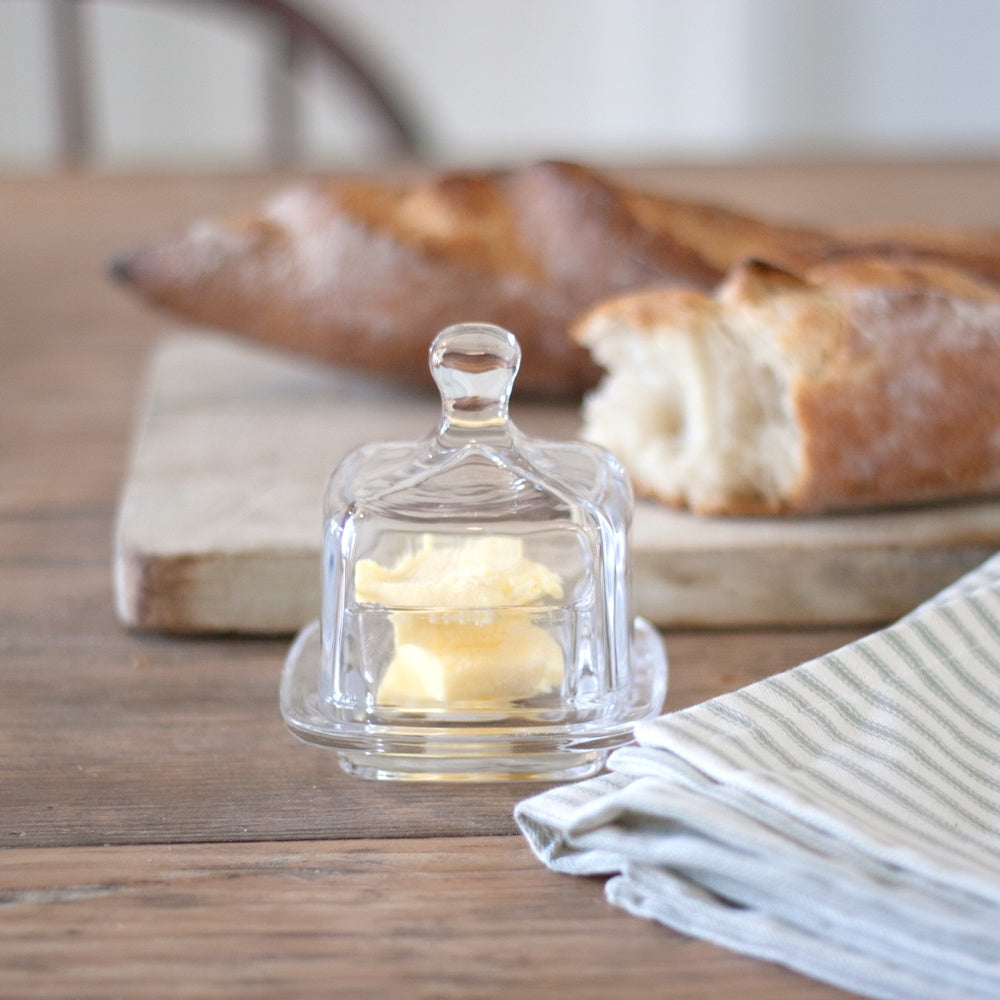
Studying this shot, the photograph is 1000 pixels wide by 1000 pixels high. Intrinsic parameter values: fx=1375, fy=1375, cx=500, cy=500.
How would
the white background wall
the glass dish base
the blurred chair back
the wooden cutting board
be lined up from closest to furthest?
the glass dish base < the wooden cutting board < the blurred chair back < the white background wall

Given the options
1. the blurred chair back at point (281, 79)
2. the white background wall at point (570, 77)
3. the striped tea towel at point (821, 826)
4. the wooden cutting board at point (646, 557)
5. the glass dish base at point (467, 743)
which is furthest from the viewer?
the white background wall at point (570, 77)

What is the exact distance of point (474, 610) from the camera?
0.50 metres

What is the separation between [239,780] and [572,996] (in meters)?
0.18

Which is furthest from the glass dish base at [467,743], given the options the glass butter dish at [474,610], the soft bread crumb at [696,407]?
the soft bread crumb at [696,407]

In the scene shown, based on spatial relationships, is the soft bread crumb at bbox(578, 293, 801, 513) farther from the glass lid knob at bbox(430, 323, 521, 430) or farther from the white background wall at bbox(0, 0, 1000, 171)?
the white background wall at bbox(0, 0, 1000, 171)

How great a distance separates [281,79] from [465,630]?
6.51ft

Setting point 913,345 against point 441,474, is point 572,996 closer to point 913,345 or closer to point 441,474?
point 441,474

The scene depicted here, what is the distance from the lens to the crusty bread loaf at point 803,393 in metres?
0.73

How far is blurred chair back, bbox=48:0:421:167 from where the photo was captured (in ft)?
6.90

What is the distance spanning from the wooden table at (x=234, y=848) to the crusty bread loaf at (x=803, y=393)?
0.09 meters

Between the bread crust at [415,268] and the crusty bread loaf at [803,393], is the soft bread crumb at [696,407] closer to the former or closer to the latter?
the crusty bread loaf at [803,393]

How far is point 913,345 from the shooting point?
2.46 feet

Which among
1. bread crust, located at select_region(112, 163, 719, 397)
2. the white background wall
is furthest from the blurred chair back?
bread crust, located at select_region(112, 163, 719, 397)

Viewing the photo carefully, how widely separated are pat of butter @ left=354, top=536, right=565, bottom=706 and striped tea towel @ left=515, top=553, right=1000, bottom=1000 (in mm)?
53
